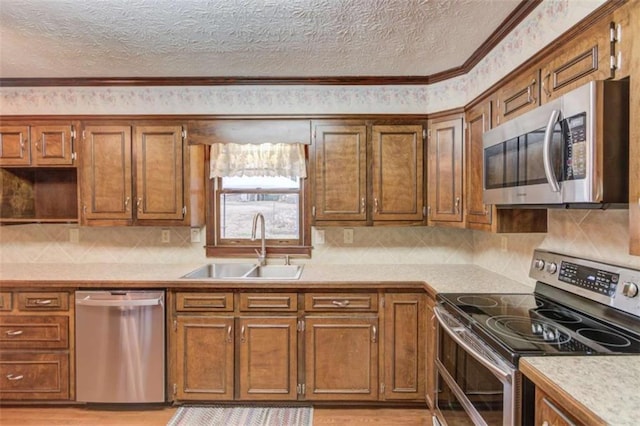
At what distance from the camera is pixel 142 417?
2.35m

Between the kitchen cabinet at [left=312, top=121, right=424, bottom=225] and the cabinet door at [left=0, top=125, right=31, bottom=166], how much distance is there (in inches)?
88.4

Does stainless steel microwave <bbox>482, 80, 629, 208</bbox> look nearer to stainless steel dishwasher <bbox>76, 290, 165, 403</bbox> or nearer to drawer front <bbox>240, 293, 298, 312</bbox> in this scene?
drawer front <bbox>240, 293, 298, 312</bbox>

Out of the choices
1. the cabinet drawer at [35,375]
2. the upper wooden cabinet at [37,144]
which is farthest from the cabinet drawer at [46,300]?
the upper wooden cabinet at [37,144]

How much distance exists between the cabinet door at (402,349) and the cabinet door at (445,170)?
0.67 meters

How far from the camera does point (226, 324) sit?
2.37 m

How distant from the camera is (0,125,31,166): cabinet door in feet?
8.94

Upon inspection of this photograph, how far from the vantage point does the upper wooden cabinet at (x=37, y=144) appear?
2725 millimetres

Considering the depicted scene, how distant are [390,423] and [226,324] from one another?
126 cm

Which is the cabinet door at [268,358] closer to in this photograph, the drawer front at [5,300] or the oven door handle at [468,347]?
the oven door handle at [468,347]

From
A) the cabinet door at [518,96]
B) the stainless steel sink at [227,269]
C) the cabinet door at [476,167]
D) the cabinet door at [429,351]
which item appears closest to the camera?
the cabinet door at [518,96]

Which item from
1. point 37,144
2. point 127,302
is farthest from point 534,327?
point 37,144

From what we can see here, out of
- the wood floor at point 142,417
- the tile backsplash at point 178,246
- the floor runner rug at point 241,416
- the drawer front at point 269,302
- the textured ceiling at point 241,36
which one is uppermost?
the textured ceiling at point 241,36

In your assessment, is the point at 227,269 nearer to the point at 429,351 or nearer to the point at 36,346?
the point at 36,346

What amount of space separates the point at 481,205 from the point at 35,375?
10.5ft
